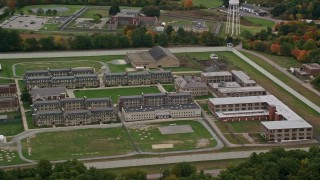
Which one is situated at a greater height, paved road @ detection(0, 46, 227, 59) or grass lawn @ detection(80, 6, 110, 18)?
grass lawn @ detection(80, 6, 110, 18)

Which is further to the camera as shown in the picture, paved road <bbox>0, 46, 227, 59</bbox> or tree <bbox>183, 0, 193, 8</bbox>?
tree <bbox>183, 0, 193, 8</bbox>

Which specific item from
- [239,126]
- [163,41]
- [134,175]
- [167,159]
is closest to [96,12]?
[163,41]

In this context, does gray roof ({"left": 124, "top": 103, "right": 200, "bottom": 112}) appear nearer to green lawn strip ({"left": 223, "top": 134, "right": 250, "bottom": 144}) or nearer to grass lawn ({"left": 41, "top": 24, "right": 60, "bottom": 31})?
green lawn strip ({"left": 223, "top": 134, "right": 250, "bottom": 144})

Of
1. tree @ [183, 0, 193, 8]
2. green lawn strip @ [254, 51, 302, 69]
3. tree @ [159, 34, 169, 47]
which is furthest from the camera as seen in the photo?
tree @ [183, 0, 193, 8]

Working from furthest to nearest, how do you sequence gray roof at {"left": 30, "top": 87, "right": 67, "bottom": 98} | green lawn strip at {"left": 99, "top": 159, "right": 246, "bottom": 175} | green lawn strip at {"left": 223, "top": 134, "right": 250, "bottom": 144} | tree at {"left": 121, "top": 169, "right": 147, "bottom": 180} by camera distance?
gray roof at {"left": 30, "top": 87, "right": 67, "bottom": 98}, green lawn strip at {"left": 223, "top": 134, "right": 250, "bottom": 144}, green lawn strip at {"left": 99, "top": 159, "right": 246, "bottom": 175}, tree at {"left": 121, "top": 169, "right": 147, "bottom": 180}

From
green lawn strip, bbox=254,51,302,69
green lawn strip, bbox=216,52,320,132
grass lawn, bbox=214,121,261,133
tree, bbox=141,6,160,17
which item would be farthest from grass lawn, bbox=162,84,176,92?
tree, bbox=141,6,160,17

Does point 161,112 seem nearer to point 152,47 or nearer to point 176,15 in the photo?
point 152,47

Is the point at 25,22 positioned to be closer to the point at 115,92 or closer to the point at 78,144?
the point at 115,92
